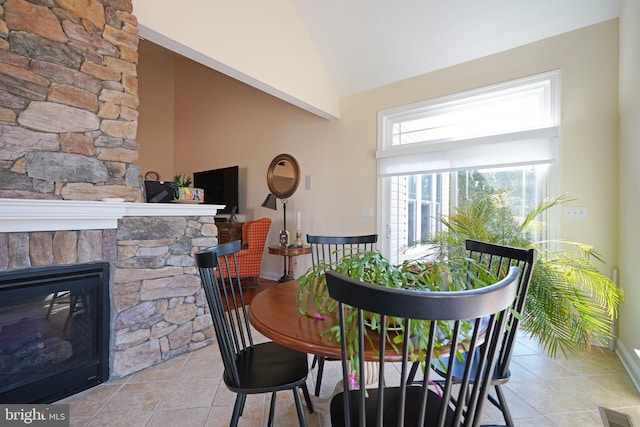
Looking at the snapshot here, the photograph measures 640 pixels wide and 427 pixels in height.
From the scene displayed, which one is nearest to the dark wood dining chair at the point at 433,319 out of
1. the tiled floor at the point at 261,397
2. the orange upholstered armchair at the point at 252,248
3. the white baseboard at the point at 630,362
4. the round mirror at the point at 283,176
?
the tiled floor at the point at 261,397

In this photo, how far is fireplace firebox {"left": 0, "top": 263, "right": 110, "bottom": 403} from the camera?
5.24 ft

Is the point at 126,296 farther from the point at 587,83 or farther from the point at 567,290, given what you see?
the point at 587,83

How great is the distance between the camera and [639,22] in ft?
6.06

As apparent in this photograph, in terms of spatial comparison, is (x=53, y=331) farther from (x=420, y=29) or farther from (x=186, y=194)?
(x=420, y=29)

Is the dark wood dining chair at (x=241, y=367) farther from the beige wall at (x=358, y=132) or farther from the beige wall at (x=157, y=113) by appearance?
the beige wall at (x=157, y=113)

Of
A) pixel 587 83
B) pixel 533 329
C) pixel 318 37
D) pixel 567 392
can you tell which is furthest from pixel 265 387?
pixel 318 37

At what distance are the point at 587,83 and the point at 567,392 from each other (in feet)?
7.54

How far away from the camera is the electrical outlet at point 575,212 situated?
94.1 inches

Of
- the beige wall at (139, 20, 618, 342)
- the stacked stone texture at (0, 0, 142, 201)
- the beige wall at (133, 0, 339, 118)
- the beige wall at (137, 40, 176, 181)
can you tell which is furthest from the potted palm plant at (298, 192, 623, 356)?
the beige wall at (137, 40, 176, 181)

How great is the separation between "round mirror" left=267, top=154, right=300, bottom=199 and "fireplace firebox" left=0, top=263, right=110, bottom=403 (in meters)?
2.78

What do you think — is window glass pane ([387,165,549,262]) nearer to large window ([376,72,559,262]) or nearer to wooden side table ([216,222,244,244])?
large window ([376,72,559,262])

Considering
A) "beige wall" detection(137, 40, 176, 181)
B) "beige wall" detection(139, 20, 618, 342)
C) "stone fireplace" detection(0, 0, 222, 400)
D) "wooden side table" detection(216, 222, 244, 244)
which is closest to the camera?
"stone fireplace" detection(0, 0, 222, 400)

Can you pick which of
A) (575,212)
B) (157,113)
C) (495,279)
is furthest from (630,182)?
(157,113)

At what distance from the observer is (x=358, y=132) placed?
12.2 feet
